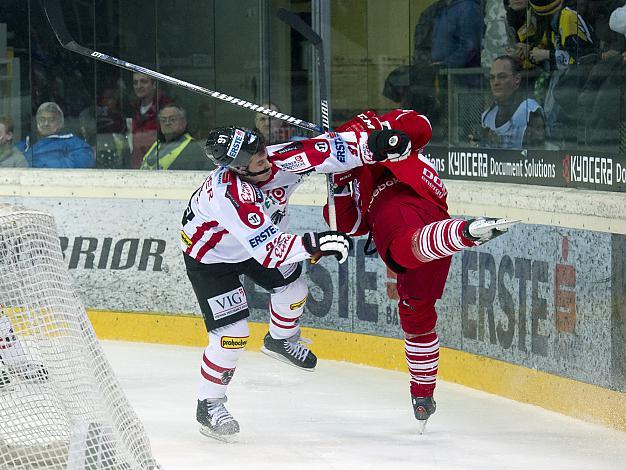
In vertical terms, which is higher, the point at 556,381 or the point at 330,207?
the point at 330,207

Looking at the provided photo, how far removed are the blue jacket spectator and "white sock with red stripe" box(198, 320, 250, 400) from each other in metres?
1.84

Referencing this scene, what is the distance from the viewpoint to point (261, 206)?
14.8 ft

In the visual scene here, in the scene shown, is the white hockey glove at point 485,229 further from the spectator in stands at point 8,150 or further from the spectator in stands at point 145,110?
the spectator in stands at point 8,150

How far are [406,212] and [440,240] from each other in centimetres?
51

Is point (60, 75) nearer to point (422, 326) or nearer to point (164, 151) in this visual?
point (164, 151)

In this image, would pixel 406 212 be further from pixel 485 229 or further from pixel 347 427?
pixel 347 427

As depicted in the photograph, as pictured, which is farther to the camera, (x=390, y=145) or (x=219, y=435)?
(x=219, y=435)

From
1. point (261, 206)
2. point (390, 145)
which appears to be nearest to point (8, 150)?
point (261, 206)

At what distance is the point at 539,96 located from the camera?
17.7 ft

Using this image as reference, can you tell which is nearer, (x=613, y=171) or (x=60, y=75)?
(x=613, y=171)

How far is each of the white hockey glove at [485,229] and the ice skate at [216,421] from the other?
1.21 metres

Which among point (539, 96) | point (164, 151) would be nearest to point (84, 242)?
point (164, 151)

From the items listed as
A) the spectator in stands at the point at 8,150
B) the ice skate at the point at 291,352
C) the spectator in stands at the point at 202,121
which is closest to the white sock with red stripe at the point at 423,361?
the ice skate at the point at 291,352

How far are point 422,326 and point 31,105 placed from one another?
3386 mm
